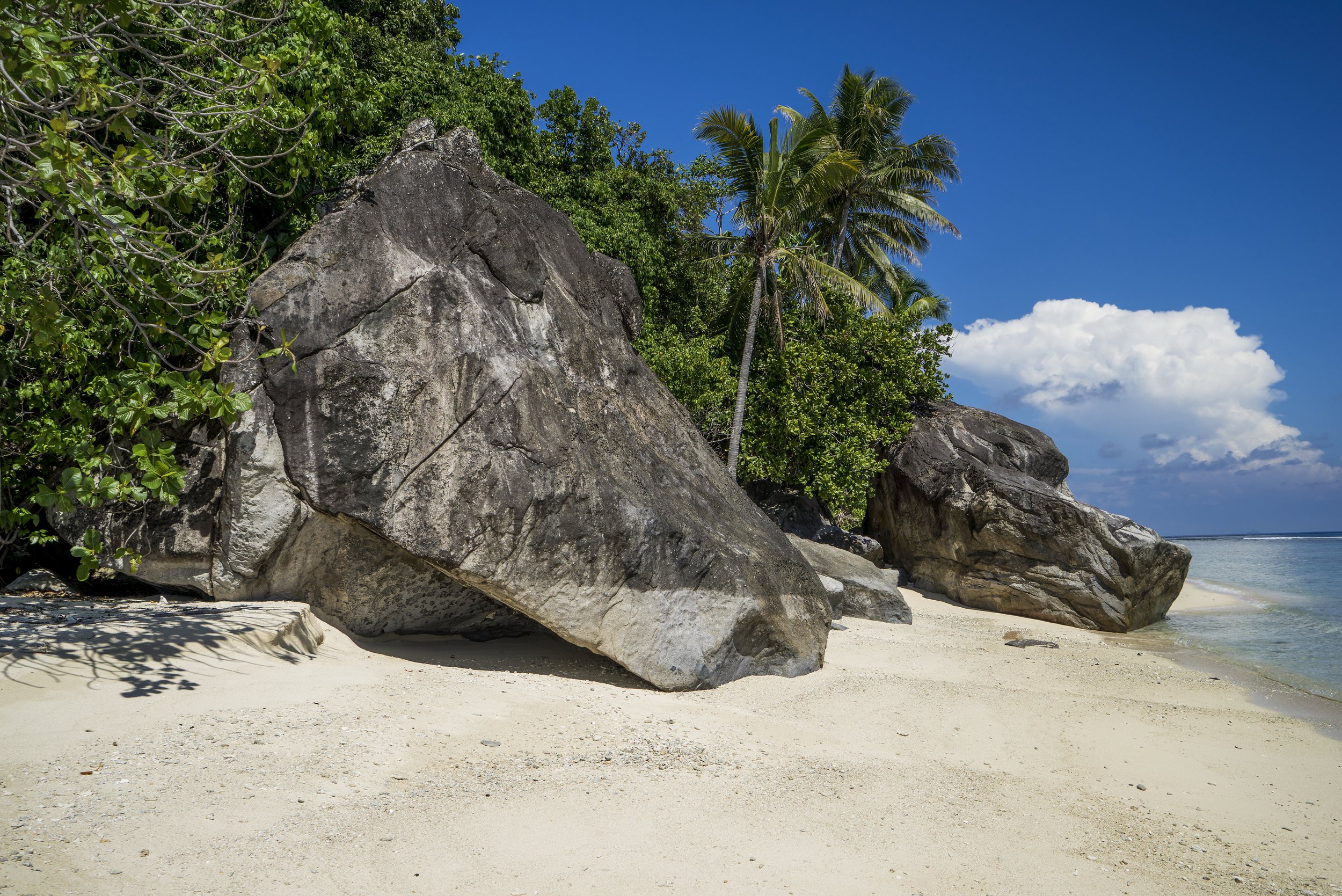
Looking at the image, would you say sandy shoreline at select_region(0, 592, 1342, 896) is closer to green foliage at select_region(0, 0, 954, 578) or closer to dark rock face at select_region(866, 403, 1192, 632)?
green foliage at select_region(0, 0, 954, 578)

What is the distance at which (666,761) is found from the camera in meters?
5.40

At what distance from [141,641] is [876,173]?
26.2m

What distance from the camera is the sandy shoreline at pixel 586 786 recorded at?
3752 millimetres

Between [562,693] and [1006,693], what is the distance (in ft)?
16.2

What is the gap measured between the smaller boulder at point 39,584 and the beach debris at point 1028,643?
1197 centimetres

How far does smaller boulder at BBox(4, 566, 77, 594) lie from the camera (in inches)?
301

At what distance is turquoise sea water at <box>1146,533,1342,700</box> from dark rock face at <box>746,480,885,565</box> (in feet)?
21.9

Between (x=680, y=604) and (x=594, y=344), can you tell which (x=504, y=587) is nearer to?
(x=680, y=604)

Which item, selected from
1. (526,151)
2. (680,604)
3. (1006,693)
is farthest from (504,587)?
(526,151)

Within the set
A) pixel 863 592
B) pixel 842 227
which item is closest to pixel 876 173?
pixel 842 227

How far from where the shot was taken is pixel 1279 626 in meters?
17.5

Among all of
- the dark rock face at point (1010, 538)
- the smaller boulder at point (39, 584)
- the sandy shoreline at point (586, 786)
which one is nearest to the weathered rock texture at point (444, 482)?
the sandy shoreline at point (586, 786)

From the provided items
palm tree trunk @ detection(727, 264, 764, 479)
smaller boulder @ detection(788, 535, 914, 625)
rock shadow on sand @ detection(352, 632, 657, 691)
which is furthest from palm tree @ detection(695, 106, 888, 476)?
rock shadow on sand @ detection(352, 632, 657, 691)

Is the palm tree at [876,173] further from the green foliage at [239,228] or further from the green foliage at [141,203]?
the green foliage at [141,203]
